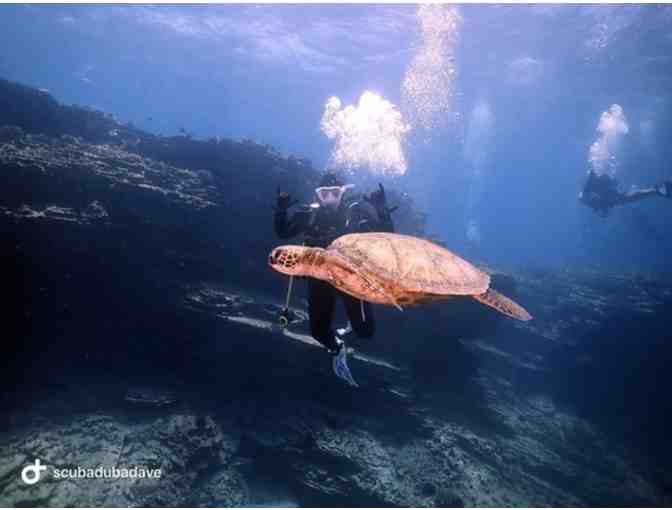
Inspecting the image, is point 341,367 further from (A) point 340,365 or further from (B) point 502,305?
(B) point 502,305

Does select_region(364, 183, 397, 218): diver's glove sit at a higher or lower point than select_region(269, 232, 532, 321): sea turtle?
higher

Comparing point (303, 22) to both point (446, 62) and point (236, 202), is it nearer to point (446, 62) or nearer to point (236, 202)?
point (446, 62)

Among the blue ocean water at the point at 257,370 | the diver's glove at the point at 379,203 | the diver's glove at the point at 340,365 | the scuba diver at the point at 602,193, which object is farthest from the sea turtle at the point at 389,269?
the scuba diver at the point at 602,193

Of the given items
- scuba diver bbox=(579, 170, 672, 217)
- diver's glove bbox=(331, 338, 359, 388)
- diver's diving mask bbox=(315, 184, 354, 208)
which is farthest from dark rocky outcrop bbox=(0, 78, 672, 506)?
scuba diver bbox=(579, 170, 672, 217)

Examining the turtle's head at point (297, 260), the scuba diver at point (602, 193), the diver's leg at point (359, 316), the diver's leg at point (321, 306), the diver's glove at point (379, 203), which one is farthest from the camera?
the scuba diver at point (602, 193)

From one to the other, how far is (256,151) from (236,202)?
11.5ft

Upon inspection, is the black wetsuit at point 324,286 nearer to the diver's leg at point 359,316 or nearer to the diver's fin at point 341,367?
the diver's leg at point 359,316

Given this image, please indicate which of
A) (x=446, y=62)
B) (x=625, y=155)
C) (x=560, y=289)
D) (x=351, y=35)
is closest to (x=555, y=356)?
(x=560, y=289)

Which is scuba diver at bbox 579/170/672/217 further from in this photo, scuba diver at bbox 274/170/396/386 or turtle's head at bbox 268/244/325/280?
turtle's head at bbox 268/244/325/280

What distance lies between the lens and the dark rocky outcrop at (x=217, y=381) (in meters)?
8.46

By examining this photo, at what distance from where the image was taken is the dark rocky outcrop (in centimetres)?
846

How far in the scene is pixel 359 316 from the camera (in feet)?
19.5

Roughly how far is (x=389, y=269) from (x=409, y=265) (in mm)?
274

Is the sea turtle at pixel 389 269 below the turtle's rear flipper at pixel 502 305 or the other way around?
the other way around
